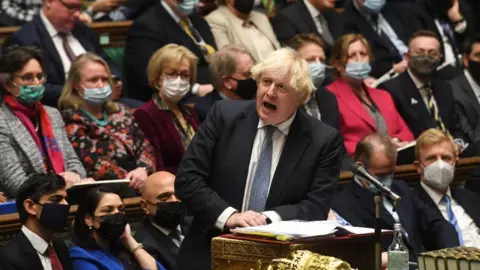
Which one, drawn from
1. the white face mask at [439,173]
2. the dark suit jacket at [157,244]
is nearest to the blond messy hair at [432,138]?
the white face mask at [439,173]

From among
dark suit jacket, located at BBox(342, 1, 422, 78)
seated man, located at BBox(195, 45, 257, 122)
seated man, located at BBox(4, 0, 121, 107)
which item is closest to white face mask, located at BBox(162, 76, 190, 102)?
seated man, located at BBox(195, 45, 257, 122)

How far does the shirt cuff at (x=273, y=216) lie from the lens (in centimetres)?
→ 477

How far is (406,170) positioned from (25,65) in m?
2.22

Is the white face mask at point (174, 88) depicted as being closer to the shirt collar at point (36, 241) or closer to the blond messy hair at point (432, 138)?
the blond messy hair at point (432, 138)

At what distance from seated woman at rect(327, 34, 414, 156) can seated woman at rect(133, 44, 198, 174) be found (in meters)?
1.17

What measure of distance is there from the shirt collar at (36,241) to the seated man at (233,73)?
2.01m

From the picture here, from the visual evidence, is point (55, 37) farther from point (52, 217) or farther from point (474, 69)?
point (474, 69)

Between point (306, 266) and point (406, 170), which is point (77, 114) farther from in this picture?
point (306, 266)

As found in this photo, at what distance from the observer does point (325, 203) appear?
500 cm

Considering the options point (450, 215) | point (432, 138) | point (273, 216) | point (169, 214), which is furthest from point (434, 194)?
point (273, 216)

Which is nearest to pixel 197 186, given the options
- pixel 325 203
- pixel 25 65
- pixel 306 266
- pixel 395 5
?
pixel 325 203

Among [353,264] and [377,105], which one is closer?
[353,264]

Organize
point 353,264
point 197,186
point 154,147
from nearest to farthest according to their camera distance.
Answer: point 353,264
point 197,186
point 154,147

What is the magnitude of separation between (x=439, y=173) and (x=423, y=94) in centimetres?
163
